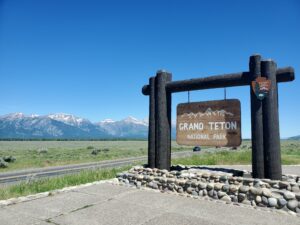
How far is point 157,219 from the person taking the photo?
6035mm

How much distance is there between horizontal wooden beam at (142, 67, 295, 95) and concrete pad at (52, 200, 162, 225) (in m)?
4.83

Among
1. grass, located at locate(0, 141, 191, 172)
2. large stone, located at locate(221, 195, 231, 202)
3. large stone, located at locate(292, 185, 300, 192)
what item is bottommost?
grass, located at locate(0, 141, 191, 172)

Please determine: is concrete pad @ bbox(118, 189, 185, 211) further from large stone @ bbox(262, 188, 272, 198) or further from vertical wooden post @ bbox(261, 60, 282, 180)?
vertical wooden post @ bbox(261, 60, 282, 180)

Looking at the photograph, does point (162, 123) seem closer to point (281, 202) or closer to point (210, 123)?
point (210, 123)

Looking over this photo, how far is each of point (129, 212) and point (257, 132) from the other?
14.3ft

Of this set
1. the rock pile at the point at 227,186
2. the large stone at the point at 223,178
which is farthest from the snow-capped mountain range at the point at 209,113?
the large stone at the point at 223,178

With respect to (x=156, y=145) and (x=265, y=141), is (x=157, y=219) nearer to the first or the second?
(x=265, y=141)

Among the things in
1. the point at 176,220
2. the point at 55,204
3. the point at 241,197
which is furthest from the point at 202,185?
the point at 55,204

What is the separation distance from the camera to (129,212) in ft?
21.6

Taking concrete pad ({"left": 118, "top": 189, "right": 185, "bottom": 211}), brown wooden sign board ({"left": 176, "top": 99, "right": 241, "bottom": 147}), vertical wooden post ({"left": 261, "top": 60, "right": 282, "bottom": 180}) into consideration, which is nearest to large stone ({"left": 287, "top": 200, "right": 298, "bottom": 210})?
vertical wooden post ({"left": 261, "top": 60, "right": 282, "bottom": 180})

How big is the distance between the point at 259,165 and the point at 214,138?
1853 mm

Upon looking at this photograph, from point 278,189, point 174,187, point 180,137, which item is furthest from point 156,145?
point 278,189

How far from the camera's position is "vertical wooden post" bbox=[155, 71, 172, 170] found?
10.5 metres

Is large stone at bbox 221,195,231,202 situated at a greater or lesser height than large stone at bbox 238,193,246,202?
lesser
